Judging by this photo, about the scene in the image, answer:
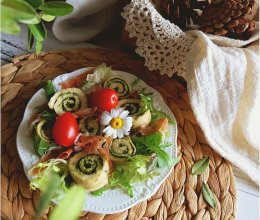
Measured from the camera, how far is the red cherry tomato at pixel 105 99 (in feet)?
2.72

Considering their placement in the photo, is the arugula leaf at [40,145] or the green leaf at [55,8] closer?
the green leaf at [55,8]

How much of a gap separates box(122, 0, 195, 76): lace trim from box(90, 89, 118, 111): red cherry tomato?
113 mm

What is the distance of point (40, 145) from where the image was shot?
762mm

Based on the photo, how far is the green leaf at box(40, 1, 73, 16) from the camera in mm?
642

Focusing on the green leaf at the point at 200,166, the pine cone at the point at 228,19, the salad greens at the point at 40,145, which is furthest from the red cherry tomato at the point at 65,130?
the pine cone at the point at 228,19

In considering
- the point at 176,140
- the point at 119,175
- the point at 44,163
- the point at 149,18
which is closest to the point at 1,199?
the point at 44,163

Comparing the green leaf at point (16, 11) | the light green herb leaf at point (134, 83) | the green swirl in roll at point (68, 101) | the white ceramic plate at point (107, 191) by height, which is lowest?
the white ceramic plate at point (107, 191)

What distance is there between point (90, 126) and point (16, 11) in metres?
0.35

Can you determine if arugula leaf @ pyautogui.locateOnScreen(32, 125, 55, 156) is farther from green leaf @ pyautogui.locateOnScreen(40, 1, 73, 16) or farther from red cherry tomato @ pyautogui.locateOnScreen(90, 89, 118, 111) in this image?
green leaf @ pyautogui.locateOnScreen(40, 1, 73, 16)

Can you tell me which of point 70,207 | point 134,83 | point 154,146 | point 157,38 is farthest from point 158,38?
point 70,207

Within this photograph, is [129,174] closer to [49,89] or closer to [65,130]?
[65,130]

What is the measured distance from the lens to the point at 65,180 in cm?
75

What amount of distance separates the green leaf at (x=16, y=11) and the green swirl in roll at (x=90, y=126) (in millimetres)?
311

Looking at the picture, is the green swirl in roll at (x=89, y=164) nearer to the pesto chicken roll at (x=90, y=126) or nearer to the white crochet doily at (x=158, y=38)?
the pesto chicken roll at (x=90, y=126)
